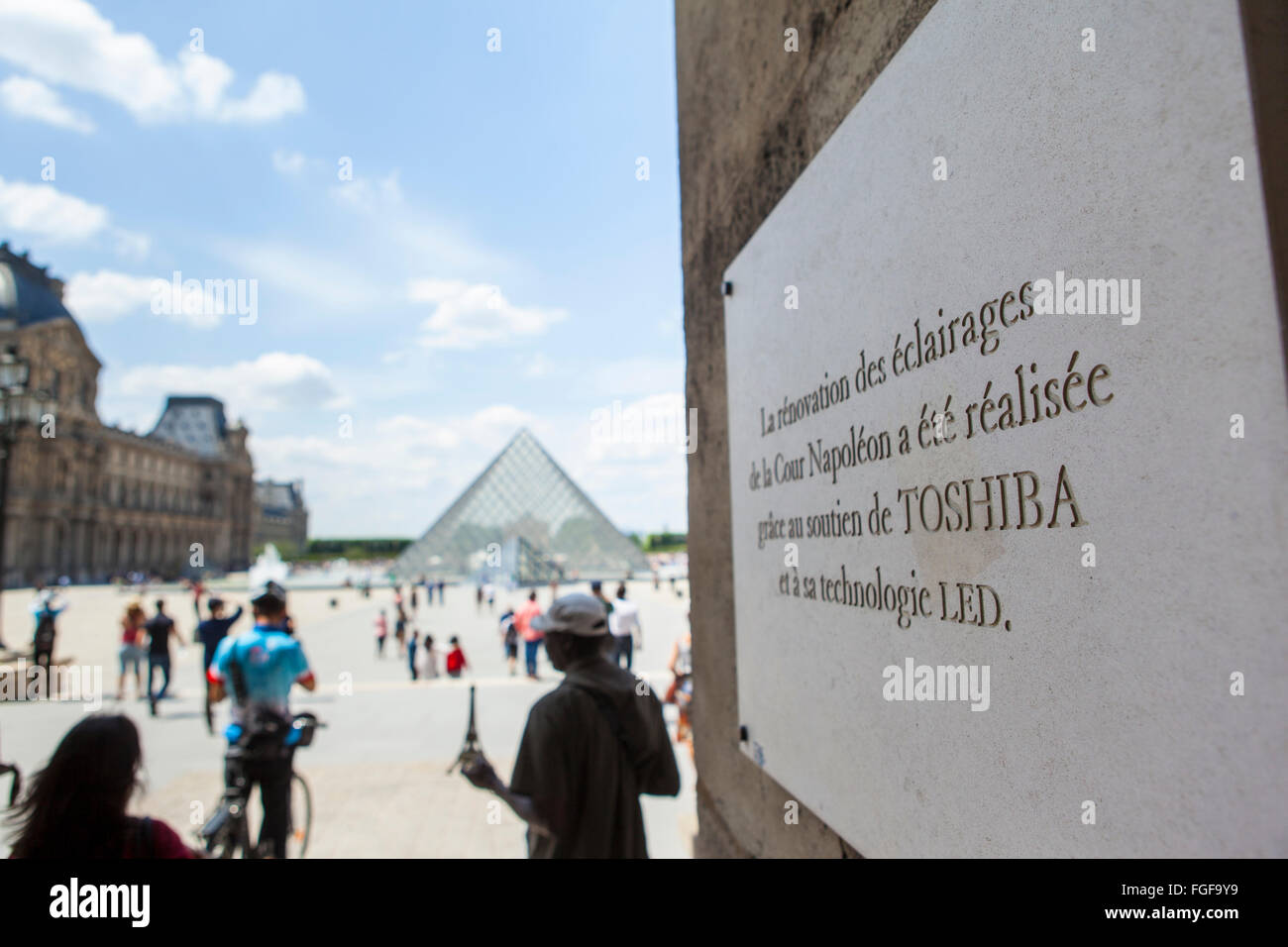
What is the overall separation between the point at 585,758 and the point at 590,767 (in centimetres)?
3

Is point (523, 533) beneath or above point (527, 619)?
above

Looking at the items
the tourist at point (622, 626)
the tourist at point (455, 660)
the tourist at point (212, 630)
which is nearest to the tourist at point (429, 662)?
the tourist at point (455, 660)

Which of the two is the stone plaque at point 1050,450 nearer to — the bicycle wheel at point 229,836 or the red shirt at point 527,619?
the bicycle wheel at point 229,836

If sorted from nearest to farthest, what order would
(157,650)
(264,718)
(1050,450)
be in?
(1050,450) → (264,718) → (157,650)

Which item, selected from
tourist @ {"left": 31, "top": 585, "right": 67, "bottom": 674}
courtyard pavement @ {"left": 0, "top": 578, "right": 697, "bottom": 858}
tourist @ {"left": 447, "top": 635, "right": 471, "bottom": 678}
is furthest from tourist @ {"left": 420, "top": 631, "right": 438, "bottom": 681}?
tourist @ {"left": 31, "top": 585, "right": 67, "bottom": 674}

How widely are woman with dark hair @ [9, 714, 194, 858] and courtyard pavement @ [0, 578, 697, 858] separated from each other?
0.09 metres

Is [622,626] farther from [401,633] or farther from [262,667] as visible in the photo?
[401,633]

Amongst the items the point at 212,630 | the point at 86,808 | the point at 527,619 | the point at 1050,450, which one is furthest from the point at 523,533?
the point at 1050,450

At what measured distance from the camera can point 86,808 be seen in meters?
1.75

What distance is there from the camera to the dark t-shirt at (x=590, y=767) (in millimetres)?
1985

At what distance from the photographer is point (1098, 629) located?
929 mm

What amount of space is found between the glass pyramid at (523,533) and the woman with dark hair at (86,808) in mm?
35185

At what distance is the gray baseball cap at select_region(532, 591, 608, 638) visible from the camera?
2203 millimetres

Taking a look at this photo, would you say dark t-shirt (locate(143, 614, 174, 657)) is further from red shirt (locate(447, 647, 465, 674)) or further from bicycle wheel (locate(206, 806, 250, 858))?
bicycle wheel (locate(206, 806, 250, 858))
